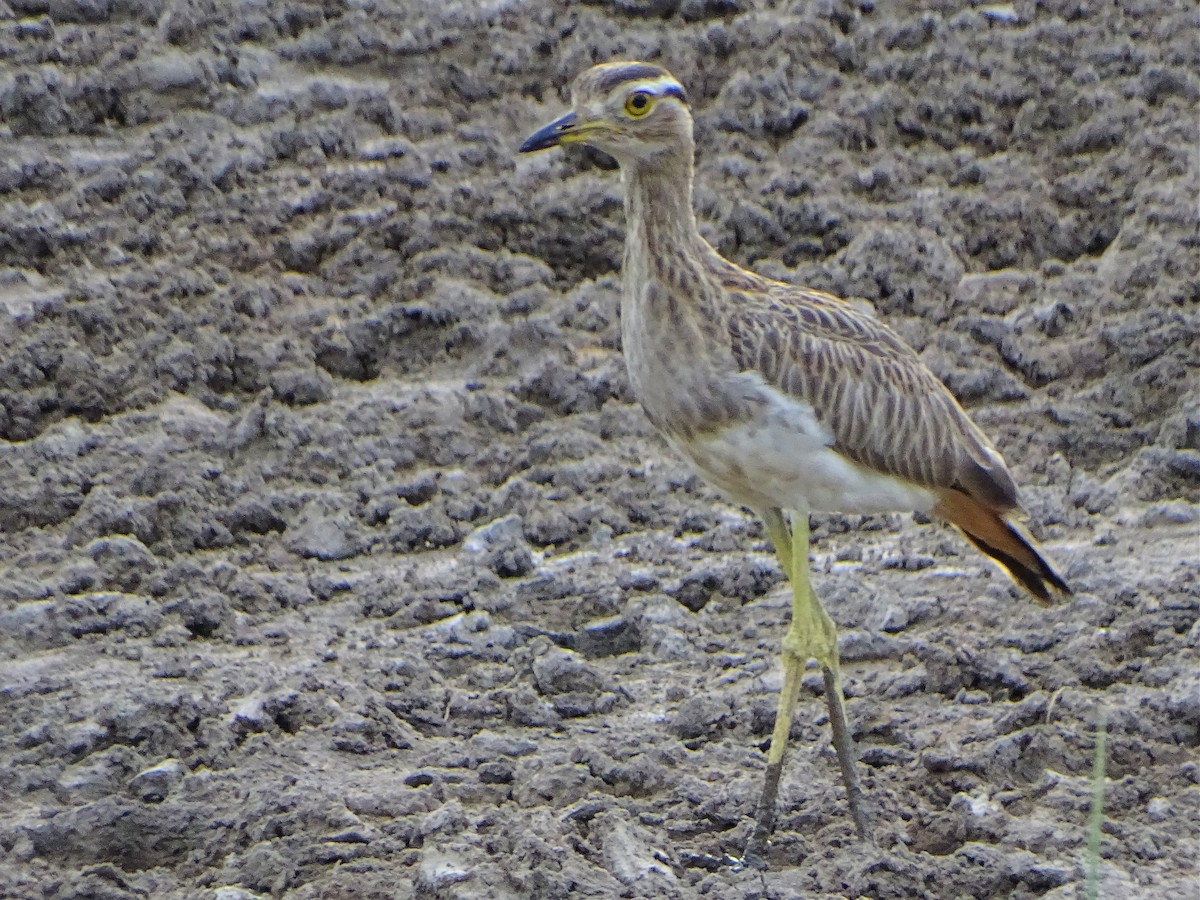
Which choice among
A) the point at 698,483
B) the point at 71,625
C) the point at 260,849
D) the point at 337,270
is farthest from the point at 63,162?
the point at 260,849

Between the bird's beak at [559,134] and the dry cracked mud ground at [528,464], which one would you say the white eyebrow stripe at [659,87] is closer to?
the bird's beak at [559,134]

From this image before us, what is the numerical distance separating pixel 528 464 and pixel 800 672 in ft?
6.13

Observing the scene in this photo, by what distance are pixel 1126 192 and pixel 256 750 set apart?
4.63 meters

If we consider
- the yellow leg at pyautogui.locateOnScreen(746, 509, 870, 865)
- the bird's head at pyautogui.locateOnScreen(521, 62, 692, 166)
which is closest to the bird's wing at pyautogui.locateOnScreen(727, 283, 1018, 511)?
the yellow leg at pyautogui.locateOnScreen(746, 509, 870, 865)

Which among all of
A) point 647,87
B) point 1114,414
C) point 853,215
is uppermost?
point 647,87

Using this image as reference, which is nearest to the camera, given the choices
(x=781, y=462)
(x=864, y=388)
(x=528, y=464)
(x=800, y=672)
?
(x=781, y=462)

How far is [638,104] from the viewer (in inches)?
190

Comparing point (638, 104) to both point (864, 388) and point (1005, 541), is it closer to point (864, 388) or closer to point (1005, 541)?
point (864, 388)

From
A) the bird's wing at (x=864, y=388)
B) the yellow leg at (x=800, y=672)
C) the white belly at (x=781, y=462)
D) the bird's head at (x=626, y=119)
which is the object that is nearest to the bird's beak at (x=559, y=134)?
the bird's head at (x=626, y=119)

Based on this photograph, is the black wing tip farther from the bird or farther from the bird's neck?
the bird's neck

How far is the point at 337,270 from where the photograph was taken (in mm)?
7047

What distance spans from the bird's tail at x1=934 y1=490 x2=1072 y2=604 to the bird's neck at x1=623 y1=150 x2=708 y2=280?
1.05 m

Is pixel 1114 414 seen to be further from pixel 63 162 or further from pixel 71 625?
pixel 63 162

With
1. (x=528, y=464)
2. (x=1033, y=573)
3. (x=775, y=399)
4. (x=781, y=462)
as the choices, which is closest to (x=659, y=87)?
(x=775, y=399)
